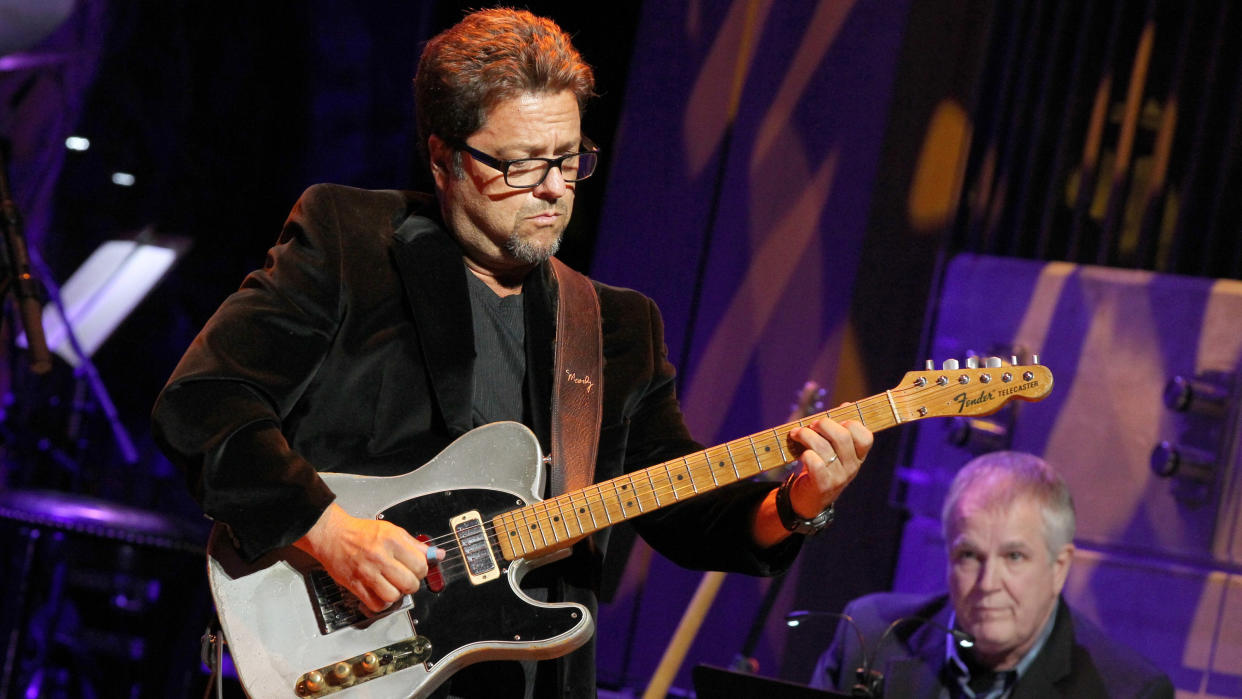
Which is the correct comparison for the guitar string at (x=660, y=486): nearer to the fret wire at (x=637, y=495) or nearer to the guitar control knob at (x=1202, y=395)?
the fret wire at (x=637, y=495)

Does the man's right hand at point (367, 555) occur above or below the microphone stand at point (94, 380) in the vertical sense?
above

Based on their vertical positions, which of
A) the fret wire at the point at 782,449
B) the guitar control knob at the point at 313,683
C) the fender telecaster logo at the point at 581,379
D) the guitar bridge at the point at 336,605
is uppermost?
the fender telecaster logo at the point at 581,379

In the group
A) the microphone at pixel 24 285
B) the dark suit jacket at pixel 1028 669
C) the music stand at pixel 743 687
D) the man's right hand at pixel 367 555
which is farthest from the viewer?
the dark suit jacket at pixel 1028 669

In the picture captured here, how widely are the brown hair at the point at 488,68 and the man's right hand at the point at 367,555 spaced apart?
0.74 meters

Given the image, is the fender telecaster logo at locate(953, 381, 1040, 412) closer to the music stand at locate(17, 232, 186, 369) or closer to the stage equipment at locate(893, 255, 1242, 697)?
the stage equipment at locate(893, 255, 1242, 697)

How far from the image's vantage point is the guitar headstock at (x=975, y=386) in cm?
227

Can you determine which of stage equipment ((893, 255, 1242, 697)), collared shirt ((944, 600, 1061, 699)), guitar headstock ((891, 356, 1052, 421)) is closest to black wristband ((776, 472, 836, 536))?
guitar headstock ((891, 356, 1052, 421))

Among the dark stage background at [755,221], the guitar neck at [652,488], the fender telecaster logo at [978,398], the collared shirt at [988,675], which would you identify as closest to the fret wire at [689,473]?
the guitar neck at [652,488]

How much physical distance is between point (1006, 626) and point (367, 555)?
2.08 m

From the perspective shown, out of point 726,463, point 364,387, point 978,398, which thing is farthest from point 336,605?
point 978,398

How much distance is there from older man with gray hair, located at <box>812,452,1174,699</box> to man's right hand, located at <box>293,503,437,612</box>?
173cm

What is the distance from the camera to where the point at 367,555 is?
6.55 ft

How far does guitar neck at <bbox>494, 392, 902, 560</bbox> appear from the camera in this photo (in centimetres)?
216

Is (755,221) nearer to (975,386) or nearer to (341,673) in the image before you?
(975,386)
